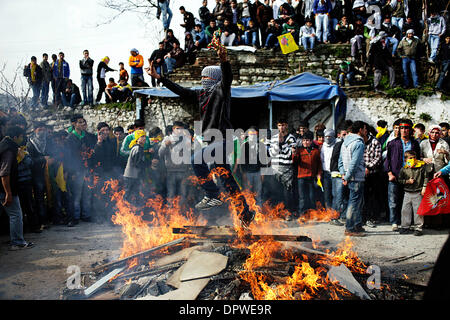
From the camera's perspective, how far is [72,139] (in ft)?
24.0

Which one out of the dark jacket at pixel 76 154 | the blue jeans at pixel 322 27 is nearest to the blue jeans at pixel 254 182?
the dark jacket at pixel 76 154

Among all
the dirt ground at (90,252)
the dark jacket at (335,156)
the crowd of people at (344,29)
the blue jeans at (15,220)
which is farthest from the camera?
the crowd of people at (344,29)

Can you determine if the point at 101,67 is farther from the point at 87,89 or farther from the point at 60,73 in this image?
the point at 60,73

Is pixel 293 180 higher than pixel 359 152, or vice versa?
pixel 359 152

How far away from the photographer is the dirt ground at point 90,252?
413cm

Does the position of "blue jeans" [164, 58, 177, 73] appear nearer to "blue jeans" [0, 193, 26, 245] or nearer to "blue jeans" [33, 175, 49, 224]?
"blue jeans" [33, 175, 49, 224]

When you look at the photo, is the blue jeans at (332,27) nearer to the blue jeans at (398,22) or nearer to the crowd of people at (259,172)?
the blue jeans at (398,22)

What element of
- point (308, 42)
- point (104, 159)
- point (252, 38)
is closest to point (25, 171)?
point (104, 159)

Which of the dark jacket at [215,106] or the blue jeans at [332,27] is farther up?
the blue jeans at [332,27]

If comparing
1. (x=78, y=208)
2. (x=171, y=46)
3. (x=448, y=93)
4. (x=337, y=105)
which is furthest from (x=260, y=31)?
(x=78, y=208)

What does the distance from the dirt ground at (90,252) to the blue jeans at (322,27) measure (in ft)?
31.6

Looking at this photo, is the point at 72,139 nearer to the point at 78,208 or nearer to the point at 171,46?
the point at 78,208

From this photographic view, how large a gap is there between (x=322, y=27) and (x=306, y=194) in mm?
9290
